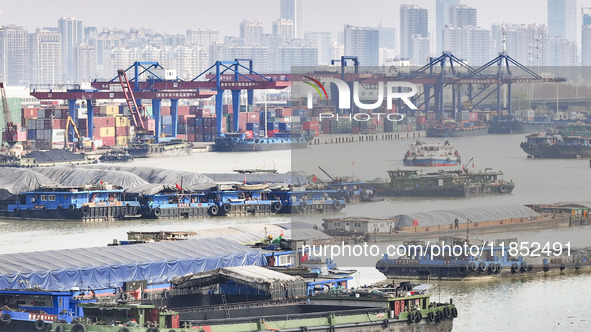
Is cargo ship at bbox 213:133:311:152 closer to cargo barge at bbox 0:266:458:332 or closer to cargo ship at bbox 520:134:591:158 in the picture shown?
cargo ship at bbox 520:134:591:158

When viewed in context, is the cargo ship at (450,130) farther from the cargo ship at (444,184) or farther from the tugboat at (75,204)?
the tugboat at (75,204)

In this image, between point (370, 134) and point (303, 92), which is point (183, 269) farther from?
point (303, 92)

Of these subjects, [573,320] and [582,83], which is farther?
[582,83]

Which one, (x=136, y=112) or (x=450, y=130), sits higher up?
(x=136, y=112)

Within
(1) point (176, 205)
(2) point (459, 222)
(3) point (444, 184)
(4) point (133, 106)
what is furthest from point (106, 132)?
(2) point (459, 222)

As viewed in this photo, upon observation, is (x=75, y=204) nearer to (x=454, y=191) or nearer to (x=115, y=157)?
(x=454, y=191)

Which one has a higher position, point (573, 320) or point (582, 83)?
point (582, 83)

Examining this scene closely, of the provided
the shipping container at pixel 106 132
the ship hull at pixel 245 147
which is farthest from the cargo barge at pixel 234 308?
the shipping container at pixel 106 132

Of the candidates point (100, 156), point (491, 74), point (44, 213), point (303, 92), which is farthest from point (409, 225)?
point (303, 92)
